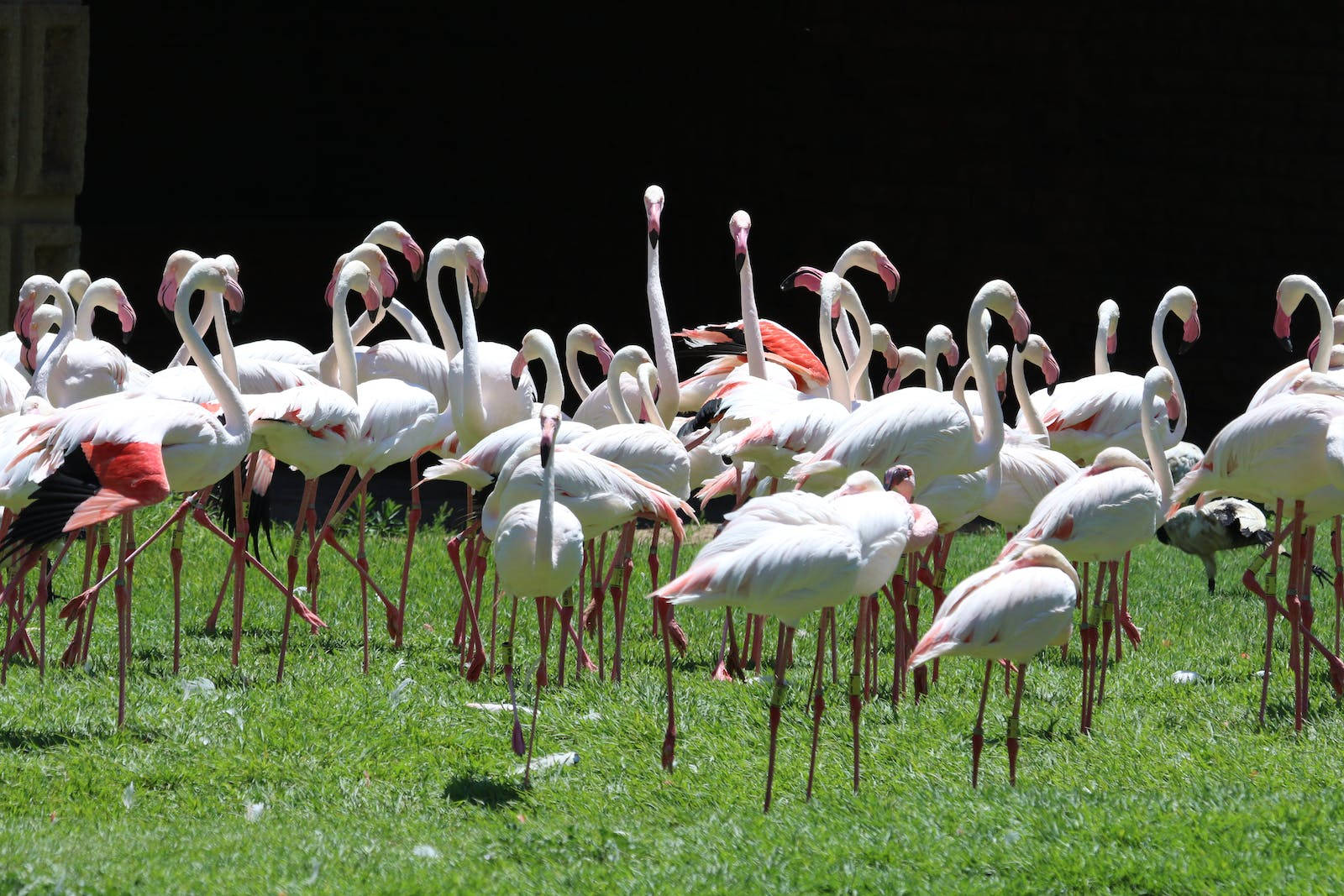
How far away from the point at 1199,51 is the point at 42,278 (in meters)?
8.14

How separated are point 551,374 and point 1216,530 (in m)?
3.30

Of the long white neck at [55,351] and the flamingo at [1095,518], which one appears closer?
the flamingo at [1095,518]

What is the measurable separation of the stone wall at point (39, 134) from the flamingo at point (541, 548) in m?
4.71

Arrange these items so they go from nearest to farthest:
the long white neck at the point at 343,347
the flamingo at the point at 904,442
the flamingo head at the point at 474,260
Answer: the flamingo at the point at 904,442 → the long white neck at the point at 343,347 → the flamingo head at the point at 474,260

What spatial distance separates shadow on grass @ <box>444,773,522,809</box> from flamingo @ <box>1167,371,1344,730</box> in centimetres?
247

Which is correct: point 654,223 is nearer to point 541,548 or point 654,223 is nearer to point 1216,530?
point 541,548

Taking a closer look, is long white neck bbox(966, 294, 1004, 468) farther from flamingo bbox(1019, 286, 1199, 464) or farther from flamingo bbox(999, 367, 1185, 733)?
flamingo bbox(1019, 286, 1199, 464)

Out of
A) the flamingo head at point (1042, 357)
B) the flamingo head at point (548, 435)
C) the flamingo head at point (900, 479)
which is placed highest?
the flamingo head at point (1042, 357)

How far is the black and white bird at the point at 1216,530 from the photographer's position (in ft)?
25.7

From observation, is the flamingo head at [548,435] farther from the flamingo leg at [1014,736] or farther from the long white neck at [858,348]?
the long white neck at [858,348]

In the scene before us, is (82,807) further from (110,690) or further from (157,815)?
(110,690)

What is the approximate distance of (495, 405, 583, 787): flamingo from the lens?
4.74 meters

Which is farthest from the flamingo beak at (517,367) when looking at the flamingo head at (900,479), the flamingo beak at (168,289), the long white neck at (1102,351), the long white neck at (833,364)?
the long white neck at (1102,351)

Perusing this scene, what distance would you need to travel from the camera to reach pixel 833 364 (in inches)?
263
